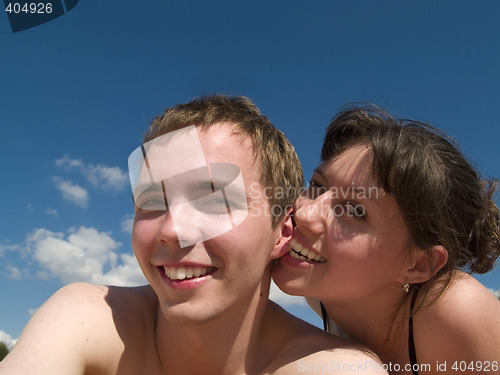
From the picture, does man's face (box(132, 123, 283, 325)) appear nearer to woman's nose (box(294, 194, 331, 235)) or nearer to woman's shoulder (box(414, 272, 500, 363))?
woman's nose (box(294, 194, 331, 235))

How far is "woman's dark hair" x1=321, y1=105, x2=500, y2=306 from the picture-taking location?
388 centimetres

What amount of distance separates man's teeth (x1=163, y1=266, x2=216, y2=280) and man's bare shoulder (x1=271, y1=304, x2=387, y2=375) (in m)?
0.86

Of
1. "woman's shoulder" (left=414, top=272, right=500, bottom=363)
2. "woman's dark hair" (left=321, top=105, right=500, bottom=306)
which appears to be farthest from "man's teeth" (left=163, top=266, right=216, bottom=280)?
"woman's shoulder" (left=414, top=272, right=500, bottom=363)

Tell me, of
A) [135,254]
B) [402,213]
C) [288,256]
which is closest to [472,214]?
[402,213]

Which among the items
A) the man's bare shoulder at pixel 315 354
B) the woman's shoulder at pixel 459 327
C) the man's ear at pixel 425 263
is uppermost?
the man's ear at pixel 425 263

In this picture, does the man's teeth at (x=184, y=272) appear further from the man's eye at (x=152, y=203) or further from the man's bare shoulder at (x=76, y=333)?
the man's bare shoulder at (x=76, y=333)

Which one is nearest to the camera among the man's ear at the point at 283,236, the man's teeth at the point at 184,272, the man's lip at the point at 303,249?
the man's teeth at the point at 184,272

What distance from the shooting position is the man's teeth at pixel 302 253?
3.98 meters

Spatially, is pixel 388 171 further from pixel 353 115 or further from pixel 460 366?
pixel 460 366

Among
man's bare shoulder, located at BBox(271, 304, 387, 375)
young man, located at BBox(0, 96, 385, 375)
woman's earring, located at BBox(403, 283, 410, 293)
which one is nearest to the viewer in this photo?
man's bare shoulder, located at BBox(271, 304, 387, 375)

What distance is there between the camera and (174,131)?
368 centimetres

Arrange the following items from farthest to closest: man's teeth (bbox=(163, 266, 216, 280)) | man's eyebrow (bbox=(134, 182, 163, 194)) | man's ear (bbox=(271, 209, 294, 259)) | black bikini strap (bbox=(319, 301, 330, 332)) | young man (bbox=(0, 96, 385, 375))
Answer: black bikini strap (bbox=(319, 301, 330, 332)), man's ear (bbox=(271, 209, 294, 259)), man's eyebrow (bbox=(134, 182, 163, 194)), man's teeth (bbox=(163, 266, 216, 280)), young man (bbox=(0, 96, 385, 375))

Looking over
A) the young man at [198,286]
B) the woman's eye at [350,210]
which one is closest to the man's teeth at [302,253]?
the young man at [198,286]

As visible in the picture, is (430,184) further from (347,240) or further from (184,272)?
(184,272)
